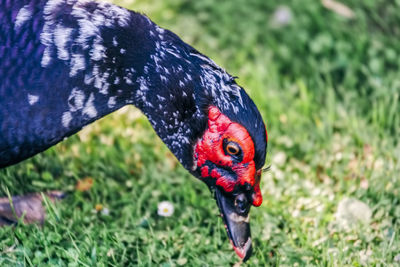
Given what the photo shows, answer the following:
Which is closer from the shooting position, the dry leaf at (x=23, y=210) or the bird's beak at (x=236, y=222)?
the bird's beak at (x=236, y=222)

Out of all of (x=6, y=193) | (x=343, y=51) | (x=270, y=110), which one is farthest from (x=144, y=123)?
(x=343, y=51)

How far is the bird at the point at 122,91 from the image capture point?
267 centimetres


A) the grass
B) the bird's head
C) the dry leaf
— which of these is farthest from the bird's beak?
the dry leaf

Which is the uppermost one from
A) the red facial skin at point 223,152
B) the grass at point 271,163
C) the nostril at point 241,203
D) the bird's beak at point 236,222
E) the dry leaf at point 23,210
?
the red facial skin at point 223,152

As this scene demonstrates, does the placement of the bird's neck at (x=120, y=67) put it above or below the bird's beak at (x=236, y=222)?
above

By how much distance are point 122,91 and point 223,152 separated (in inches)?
25.6

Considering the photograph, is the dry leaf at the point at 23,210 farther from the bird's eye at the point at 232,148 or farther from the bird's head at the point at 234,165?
the bird's eye at the point at 232,148

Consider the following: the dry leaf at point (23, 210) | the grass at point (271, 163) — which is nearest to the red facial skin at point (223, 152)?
the grass at point (271, 163)

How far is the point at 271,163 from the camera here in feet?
12.9

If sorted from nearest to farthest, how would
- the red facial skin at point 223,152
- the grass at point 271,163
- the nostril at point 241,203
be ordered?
the red facial skin at point 223,152
the nostril at point 241,203
the grass at point 271,163

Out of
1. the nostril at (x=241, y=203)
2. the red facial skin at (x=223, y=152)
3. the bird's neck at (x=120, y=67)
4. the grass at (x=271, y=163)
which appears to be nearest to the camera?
the red facial skin at (x=223, y=152)

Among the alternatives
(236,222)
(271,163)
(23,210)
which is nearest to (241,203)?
(236,222)

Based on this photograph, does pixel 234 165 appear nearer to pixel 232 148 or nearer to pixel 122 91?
pixel 232 148

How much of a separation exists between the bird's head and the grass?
0.32 meters
